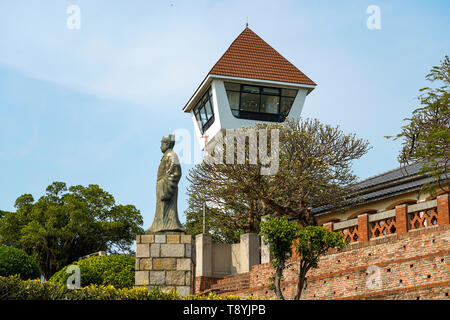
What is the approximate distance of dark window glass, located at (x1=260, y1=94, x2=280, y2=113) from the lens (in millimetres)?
49125

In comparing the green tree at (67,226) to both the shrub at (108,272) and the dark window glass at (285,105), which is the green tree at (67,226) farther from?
the shrub at (108,272)

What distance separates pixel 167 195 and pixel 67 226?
2976 cm

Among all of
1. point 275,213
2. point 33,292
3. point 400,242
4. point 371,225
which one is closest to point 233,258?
point 275,213

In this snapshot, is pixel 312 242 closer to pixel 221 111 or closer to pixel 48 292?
pixel 48 292

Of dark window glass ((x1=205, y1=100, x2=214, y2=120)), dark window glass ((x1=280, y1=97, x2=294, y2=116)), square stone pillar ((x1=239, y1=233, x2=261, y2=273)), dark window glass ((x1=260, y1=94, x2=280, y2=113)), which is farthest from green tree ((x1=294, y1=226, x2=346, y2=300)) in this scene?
dark window glass ((x1=205, y1=100, x2=214, y2=120))

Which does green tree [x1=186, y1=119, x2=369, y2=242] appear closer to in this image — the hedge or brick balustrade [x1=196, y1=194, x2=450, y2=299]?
brick balustrade [x1=196, y1=194, x2=450, y2=299]

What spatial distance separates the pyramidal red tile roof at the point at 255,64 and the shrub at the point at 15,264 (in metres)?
23.0

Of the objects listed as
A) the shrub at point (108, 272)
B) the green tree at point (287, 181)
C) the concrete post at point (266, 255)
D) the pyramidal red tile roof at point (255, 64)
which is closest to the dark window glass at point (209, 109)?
the pyramidal red tile roof at point (255, 64)

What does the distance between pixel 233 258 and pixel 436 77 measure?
38.9 feet

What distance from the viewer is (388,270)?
20.1 meters

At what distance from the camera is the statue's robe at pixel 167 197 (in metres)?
19.4

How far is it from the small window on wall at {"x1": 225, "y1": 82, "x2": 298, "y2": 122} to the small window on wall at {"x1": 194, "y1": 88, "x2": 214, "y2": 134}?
1.80 meters

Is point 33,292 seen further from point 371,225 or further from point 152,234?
point 371,225
